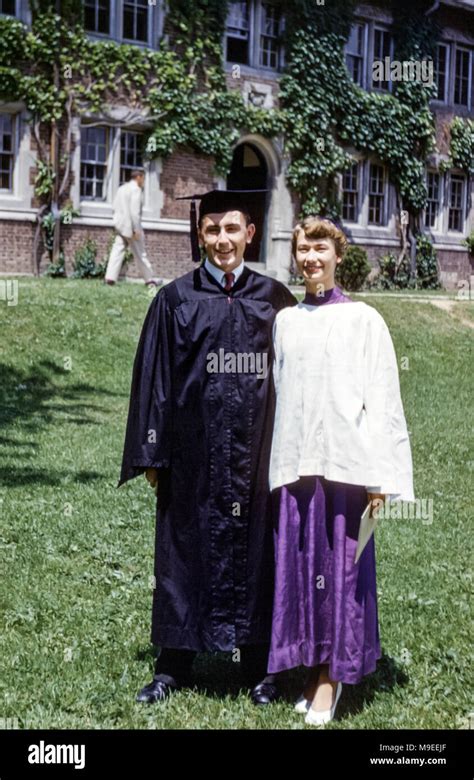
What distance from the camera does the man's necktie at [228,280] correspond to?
4.16 meters

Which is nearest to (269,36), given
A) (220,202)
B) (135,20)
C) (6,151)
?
(135,20)

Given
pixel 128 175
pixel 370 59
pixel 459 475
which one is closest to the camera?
pixel 459 475

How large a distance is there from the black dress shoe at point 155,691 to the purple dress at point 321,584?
1.75 ft

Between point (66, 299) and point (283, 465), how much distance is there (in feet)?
32.7

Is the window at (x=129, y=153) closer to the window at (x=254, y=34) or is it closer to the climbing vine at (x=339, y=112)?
the window at (x=254, y=34)

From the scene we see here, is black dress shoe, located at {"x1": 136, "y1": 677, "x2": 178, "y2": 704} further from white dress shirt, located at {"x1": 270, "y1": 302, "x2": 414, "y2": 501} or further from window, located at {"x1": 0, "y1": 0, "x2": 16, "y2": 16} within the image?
window, located at {"x1": 0, "y1": 0, "x2": 16, "y2": 16}

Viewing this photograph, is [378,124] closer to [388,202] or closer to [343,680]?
[388,202]

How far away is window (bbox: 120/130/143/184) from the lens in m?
19.2

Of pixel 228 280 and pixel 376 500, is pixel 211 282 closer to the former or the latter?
pixel 228 280

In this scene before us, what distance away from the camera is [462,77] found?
25.8m

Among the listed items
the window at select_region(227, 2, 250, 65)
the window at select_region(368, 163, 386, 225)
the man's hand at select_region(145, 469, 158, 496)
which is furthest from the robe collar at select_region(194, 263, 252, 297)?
the window at select_region(368, 163, 386, 225)

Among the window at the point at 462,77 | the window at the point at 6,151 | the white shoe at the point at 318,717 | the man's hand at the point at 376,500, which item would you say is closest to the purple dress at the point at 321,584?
the man's hand at the point at 376,500

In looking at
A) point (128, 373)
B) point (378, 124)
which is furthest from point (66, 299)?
point (378, 124)
